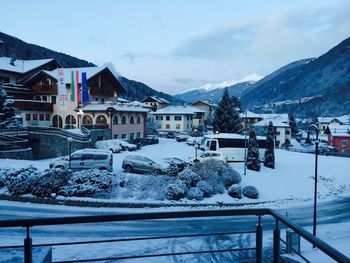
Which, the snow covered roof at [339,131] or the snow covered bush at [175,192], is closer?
the snow covered bush at [175,192]

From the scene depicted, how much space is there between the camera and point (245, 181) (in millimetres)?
28766

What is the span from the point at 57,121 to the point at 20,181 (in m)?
28.2

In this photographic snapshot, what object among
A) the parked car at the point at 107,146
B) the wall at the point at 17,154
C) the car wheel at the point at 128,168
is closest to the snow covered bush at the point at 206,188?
the car wheel at the point at 128,168

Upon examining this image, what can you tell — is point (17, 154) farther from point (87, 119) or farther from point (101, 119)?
point (87, 119)

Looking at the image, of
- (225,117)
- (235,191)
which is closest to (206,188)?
(235,191)

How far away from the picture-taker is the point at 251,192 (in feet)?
83.1

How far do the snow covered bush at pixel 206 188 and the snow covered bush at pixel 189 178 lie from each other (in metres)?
0.75

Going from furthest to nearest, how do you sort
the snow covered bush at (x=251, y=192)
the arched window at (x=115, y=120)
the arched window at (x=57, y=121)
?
the arched window at (x=57, y=121) < the arched window at (x=115, y=120) < the snow covered bush at (x=251, y=192)

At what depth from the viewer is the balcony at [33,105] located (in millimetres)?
44375

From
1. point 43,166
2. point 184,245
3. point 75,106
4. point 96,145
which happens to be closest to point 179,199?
point 184,245

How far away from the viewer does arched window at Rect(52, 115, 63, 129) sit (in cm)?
4909

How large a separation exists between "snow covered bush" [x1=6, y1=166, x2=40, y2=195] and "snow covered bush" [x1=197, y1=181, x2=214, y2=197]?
12525 millimetres

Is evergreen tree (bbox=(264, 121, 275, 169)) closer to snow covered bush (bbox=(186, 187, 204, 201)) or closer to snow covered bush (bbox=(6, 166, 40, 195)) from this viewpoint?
snow covered bush (bbox=(186, 187, 204, 201))

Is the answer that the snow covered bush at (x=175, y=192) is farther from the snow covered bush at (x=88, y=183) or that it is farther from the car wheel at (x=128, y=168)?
the car wheel at (x=128, y=168)
